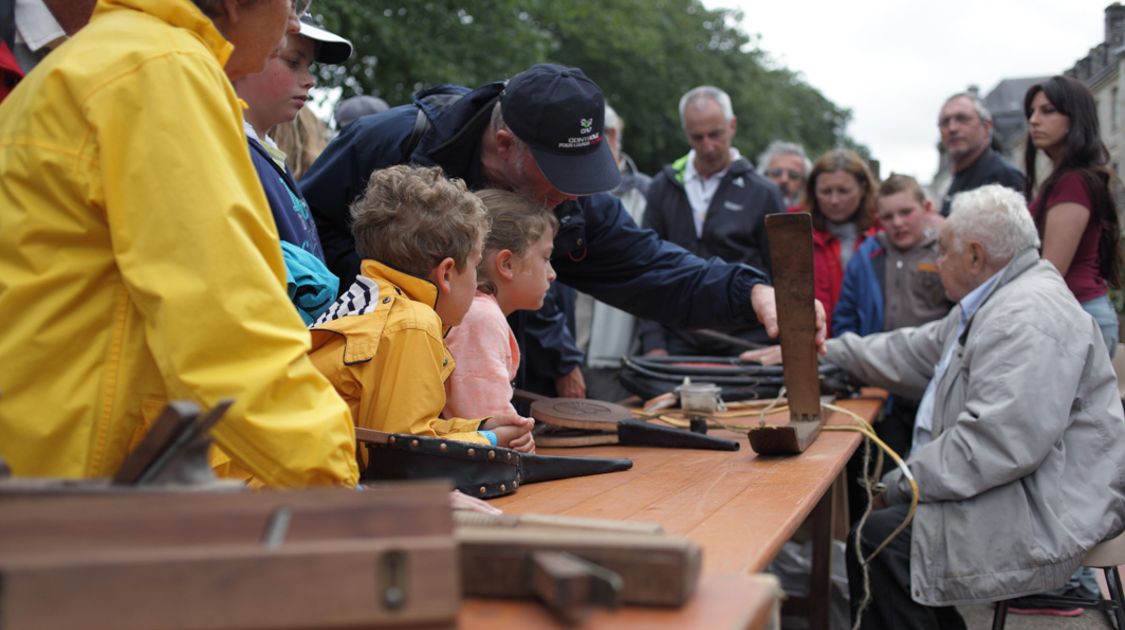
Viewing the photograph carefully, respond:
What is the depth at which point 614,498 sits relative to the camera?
2506mm

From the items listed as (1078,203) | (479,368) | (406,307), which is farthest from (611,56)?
(406,307)

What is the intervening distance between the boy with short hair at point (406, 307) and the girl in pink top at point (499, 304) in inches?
6.6

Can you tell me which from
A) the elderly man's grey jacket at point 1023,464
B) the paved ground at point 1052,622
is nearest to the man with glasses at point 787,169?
the paved ground at point 1052,622

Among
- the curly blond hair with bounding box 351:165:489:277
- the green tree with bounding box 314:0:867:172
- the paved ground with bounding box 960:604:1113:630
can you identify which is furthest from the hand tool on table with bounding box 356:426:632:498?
the green tree with bounding box 314:0:867:172

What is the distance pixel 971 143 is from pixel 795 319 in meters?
3.21

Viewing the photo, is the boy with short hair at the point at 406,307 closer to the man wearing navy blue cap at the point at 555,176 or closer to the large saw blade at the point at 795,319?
the man wearing navy blue cap at the point at 555,176

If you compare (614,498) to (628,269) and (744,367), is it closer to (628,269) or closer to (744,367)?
(628,269)

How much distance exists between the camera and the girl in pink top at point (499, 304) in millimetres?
2965

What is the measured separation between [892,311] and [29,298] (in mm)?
4855

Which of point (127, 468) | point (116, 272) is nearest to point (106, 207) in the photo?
point (116, 272)

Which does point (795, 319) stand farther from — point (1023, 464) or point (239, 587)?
point (239, 587)

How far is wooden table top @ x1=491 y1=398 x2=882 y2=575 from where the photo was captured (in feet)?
6.60

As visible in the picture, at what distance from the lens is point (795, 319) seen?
3.66 meters

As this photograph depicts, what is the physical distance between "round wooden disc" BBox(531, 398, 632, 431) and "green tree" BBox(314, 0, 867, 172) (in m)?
9.37
